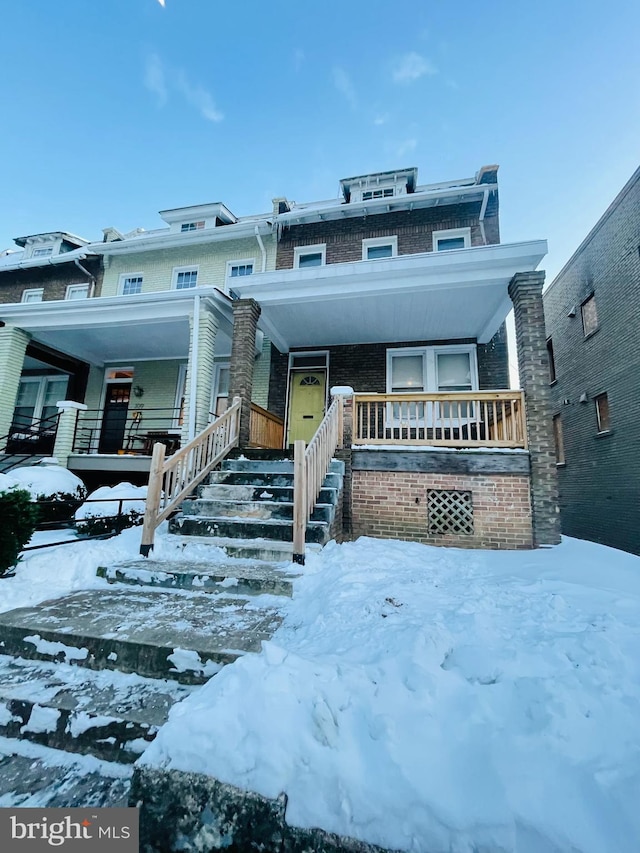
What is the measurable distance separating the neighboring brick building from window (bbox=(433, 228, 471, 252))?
13.4 feet

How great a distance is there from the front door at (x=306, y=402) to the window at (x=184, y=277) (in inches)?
197

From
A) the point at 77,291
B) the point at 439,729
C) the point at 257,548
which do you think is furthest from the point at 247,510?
the point at 77,291

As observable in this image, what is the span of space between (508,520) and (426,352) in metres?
4.90

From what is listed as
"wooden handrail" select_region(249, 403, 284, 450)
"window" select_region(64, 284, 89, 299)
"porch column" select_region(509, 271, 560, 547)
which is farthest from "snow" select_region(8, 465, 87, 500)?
"porch column" select_region(509, 271, 560, 547)

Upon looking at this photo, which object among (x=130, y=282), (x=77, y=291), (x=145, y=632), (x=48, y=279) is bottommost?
(x=145, y=632)

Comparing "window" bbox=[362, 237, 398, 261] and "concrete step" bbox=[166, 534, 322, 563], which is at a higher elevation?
"window" bbox=[362, 237, 398, 261]

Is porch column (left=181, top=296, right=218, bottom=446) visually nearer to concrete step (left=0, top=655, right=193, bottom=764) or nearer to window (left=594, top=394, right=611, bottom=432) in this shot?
concrete step (left=0, top=655, right=193, bottom=764)

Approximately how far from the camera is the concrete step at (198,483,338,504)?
517cm

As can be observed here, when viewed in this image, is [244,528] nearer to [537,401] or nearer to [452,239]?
[537,401]

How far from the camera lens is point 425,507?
5.98 meters

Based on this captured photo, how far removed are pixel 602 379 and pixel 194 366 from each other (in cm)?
1130

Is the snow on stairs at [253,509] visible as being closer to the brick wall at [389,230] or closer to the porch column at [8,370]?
the porch column at [8,370]

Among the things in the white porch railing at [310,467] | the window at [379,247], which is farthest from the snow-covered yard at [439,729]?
the window at [379,247]

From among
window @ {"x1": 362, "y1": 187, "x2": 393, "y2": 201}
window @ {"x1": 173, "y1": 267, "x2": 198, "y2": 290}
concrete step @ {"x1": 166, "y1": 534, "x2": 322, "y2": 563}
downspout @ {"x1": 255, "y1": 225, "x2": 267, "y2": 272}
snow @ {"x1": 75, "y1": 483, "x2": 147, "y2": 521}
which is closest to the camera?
concrete step @ {"x1": 166, "y1": 534, "x2": 322, "y2": 563}
